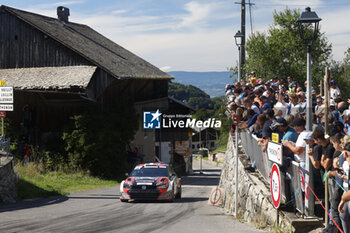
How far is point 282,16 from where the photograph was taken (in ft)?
117

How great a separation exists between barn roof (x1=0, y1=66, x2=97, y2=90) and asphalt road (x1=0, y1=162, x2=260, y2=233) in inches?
510

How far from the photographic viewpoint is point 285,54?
1363 inches

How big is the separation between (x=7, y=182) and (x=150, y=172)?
5.56 metres

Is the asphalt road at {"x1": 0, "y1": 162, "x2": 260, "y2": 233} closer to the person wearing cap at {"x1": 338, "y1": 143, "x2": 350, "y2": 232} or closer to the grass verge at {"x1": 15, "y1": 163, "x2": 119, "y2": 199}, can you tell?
the grass verge at {"x1": 15, "y1": 163, "x2": 119, "y2": 199}

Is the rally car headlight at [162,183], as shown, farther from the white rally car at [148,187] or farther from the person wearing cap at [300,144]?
the person wearing cap at [300,144]

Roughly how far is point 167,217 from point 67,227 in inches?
135

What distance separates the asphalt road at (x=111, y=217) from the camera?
12234mm

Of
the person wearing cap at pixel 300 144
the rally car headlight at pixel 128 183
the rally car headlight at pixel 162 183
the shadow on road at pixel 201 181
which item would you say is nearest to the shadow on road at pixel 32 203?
the rally car headlight at pixel 128 183

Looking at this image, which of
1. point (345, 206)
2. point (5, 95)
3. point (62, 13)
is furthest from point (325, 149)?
point (62, 13)

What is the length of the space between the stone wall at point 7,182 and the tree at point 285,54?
20.3 m

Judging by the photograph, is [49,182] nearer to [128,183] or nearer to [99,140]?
[99,140]

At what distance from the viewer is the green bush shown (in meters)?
32.3

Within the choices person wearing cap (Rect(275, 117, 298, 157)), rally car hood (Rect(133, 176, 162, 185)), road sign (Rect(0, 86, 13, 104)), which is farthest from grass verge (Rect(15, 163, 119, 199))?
person wearing cap (Rect(275, 117, 298, 157))

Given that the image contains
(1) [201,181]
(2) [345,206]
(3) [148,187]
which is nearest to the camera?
(2) [345,206]
